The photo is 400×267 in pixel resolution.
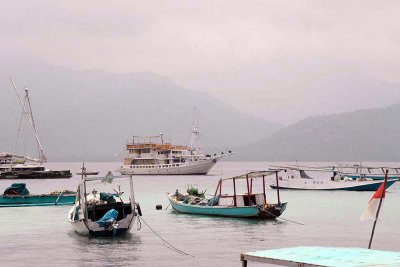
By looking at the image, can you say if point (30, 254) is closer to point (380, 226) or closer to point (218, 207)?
point (218, 207)

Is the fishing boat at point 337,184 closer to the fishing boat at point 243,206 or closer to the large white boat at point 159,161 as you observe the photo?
the fishing boat at point 243,206

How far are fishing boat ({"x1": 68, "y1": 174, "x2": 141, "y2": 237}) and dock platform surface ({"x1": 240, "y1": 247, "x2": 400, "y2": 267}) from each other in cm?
2863

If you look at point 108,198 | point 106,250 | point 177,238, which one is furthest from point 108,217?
point 106,250

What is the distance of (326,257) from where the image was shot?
1667cm

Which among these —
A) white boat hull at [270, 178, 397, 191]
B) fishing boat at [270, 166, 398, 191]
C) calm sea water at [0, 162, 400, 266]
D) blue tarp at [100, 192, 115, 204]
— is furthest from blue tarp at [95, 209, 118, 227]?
white boat hull at [270, 178, 397, 191]

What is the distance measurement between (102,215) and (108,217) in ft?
9.03

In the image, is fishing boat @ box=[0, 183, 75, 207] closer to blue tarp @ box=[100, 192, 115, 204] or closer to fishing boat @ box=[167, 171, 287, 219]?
fishing boat @ box=[167, 171, 287, 219]

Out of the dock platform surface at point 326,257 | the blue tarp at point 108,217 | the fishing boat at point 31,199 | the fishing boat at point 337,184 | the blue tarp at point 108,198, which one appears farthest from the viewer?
the fishing boat at point 337,184

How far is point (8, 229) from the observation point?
52.6m

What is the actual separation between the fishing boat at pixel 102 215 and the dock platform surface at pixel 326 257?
1127 inches

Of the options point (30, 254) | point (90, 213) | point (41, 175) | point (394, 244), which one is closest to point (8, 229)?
point (90, 213)

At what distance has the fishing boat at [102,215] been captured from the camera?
148ft

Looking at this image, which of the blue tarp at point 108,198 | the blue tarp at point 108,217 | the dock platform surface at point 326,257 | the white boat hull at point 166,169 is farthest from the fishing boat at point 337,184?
the dock platform surface at point 326,257

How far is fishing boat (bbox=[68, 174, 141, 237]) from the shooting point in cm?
4506
